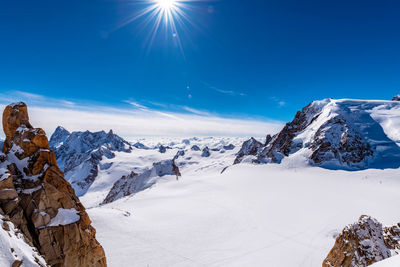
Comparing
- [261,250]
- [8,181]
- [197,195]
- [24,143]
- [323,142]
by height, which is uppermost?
[323,142]

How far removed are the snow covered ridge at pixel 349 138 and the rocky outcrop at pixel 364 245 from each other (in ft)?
89.9

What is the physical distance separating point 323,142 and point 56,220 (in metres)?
39.7

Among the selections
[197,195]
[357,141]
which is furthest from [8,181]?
[357,141]

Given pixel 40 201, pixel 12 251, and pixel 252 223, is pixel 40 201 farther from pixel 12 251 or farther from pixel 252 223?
pixel 252 223

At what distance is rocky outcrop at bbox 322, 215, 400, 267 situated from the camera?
655cm

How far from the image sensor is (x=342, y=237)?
24.9 feet

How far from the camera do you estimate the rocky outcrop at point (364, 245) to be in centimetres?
655

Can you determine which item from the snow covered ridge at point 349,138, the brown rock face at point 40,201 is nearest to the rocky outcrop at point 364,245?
the brown rock face at point 40,201

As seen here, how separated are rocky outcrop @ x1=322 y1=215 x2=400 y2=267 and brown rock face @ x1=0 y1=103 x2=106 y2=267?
10638mm

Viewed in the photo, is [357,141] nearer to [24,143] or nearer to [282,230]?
[282,230]

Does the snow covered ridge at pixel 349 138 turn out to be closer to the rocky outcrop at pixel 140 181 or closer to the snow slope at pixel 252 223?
the snow slope at pixel 252 223

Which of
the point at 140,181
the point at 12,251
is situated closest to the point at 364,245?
the point at 12,251

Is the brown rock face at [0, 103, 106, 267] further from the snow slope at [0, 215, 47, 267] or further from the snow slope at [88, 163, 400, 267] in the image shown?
the snow slope at [88, 163, 400, 267]

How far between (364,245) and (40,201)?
13.1 m
